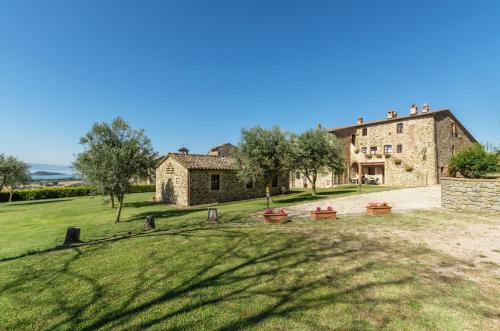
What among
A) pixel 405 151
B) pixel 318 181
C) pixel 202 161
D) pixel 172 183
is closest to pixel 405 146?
pixel 405 151

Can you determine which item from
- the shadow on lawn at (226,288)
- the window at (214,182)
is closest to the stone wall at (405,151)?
the window at (214,182)

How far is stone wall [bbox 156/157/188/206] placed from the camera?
22.0 m

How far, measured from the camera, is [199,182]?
22109mm

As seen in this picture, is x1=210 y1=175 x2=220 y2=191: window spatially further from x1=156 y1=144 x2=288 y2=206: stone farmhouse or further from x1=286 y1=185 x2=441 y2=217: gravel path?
x1=286 y1=185 x2=441 y2=217: gravel path

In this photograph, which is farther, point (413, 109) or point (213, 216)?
point (413, 109)

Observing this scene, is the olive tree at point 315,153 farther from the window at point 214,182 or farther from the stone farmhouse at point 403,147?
the window at point 214,182

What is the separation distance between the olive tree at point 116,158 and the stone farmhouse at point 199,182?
5301 mm

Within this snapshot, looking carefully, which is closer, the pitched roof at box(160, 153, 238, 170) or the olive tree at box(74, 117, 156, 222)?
the olive tree at box(74, 117, 156, 222)

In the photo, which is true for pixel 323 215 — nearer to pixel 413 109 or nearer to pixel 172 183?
pixel 172 183

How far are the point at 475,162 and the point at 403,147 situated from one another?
815 centimetres

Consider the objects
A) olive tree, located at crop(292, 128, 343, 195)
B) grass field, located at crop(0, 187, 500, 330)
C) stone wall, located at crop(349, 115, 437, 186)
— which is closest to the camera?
grass field, located at crop(0, 187, 500, 330)

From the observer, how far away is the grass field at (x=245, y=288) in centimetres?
366

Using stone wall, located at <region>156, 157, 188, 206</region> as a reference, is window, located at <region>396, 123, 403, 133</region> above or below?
above

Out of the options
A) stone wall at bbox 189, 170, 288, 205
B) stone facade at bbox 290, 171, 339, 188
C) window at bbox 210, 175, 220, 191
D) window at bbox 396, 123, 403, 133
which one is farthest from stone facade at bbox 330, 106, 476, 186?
window at bbox 210, 175, 220, 191
